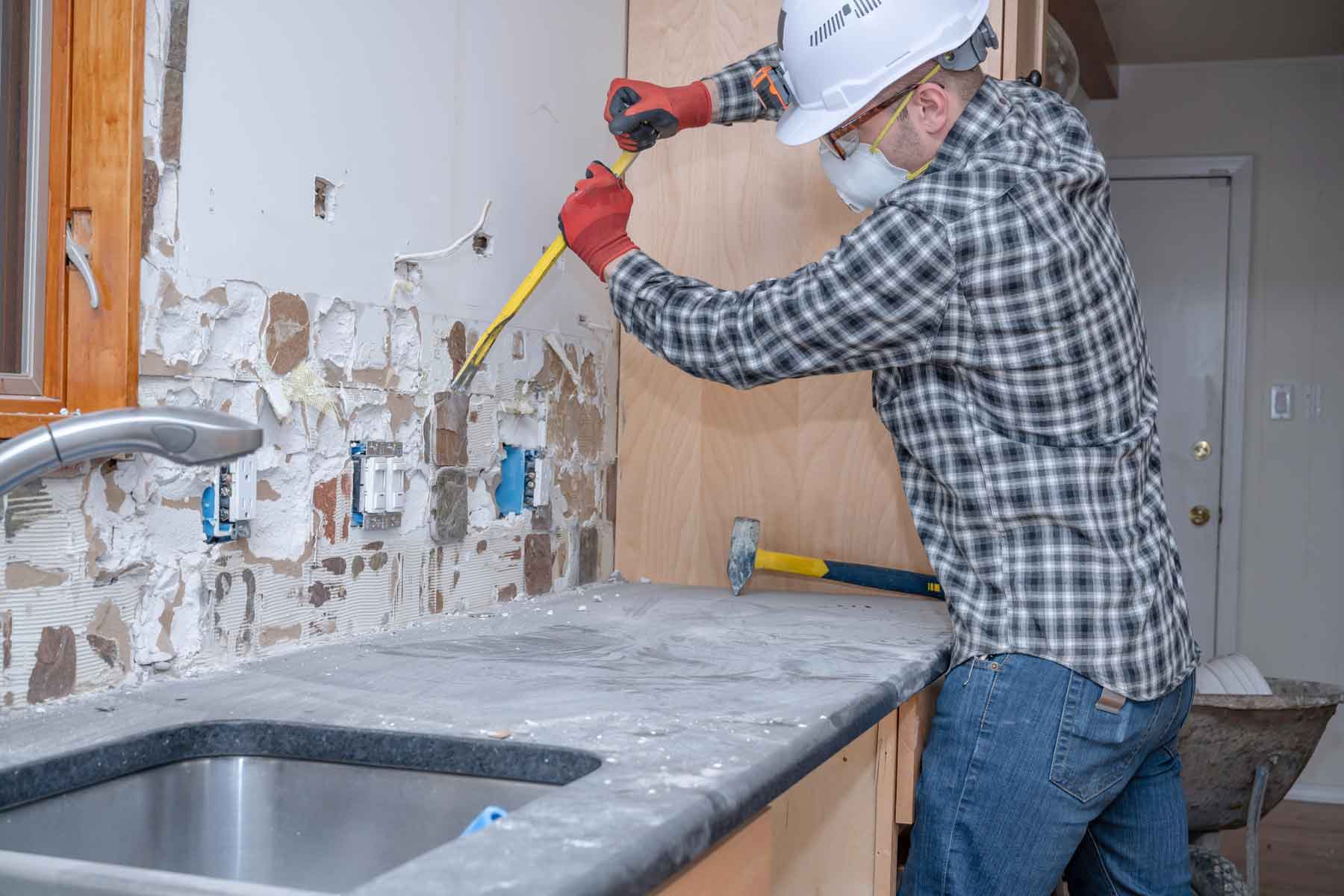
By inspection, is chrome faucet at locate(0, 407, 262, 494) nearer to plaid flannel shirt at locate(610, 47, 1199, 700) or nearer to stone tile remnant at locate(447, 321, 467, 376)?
plaid flannel shirt at locate(610, 47, 1199, 700)

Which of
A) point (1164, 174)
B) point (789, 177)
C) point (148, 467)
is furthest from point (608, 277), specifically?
point (1164, 174)

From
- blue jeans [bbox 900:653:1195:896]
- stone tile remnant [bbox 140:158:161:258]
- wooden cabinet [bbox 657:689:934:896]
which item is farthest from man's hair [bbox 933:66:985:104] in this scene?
stone tile remnant [bbox 140:158:161:258]

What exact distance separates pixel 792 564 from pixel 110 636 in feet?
3.97

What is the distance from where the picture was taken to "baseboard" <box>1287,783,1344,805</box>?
4.20m

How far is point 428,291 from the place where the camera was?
5.86 ft

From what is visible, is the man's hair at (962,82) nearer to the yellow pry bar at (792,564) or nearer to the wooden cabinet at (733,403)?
the wooden cabinet at (733,403)

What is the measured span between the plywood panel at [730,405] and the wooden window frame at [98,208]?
48.1 inches

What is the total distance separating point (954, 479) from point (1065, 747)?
1.11ft

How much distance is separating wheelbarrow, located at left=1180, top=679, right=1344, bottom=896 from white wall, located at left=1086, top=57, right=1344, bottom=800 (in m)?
1.86

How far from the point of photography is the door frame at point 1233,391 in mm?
4262

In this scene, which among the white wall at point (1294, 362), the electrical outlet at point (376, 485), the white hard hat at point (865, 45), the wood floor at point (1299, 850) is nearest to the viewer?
the white hard hat at point (865, 45)

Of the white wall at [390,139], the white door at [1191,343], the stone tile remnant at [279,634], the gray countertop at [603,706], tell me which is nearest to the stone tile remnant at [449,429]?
the white wall at [390,139]

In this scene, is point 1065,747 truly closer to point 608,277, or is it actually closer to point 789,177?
point 608,277

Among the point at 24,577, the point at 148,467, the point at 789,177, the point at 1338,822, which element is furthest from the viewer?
the point at 1338,822
